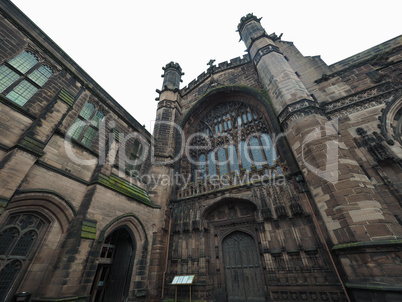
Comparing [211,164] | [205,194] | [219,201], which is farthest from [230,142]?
[219,201]

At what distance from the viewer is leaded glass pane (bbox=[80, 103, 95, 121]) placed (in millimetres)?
7207

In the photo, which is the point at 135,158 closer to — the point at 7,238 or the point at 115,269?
the point at 115,269

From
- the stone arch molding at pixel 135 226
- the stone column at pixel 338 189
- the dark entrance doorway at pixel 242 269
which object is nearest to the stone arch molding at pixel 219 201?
the dark entrance doorway at pixel 242 269

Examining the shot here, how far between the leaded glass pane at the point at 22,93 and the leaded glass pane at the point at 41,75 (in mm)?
277

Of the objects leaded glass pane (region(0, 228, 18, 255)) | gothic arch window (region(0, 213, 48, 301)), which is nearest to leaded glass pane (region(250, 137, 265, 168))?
gothic arch window (region(0, 213, 48, 301))

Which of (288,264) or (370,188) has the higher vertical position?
(370,188)

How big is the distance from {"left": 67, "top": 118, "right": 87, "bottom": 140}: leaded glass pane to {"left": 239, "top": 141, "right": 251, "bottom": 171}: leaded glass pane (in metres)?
7.54

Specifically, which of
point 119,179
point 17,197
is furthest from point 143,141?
point 17,197

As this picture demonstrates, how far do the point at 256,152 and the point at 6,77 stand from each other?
9.92m

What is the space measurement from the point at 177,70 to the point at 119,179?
497 inches

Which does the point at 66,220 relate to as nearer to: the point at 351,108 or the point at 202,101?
the point at 202,101

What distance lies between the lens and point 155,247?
7074mm

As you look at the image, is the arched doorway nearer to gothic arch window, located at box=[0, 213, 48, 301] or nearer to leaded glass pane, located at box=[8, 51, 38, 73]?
gothic arch window, located at box=[0, 213, 48, 301]

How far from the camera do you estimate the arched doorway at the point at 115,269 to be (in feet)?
19.7
